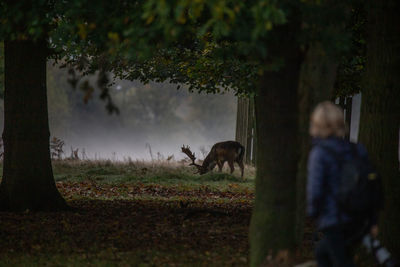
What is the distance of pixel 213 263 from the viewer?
7.74 m

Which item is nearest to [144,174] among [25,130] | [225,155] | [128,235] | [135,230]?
[225,155]

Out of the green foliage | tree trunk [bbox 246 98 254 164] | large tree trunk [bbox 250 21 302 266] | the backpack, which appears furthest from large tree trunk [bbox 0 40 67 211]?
tree trunk [bbox 246 98 254 164]

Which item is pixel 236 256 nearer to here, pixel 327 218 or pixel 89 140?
pixel 327 218

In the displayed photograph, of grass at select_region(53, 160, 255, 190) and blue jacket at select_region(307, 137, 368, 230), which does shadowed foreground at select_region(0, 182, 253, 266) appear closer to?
blue jacket at select_region(307, 137, 368, 230)

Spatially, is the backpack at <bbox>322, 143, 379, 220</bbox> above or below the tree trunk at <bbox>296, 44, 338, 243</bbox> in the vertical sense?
below

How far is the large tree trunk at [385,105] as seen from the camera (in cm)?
796

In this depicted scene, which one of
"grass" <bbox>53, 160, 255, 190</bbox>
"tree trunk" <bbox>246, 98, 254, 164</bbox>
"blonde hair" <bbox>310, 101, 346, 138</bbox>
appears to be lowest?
"grass" <bbox>53, 160, 255, 190</bbox>

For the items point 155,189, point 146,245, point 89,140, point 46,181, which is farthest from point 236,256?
point 89,140

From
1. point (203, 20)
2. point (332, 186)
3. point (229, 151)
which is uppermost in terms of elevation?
point (203, 20)

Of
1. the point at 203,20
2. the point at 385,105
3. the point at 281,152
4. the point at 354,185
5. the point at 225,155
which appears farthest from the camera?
the point at 225,155

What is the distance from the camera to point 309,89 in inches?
254

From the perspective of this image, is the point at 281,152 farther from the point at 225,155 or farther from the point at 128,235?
the point at 225,155

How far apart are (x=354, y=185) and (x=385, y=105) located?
133 inches

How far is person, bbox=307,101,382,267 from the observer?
4.90m
